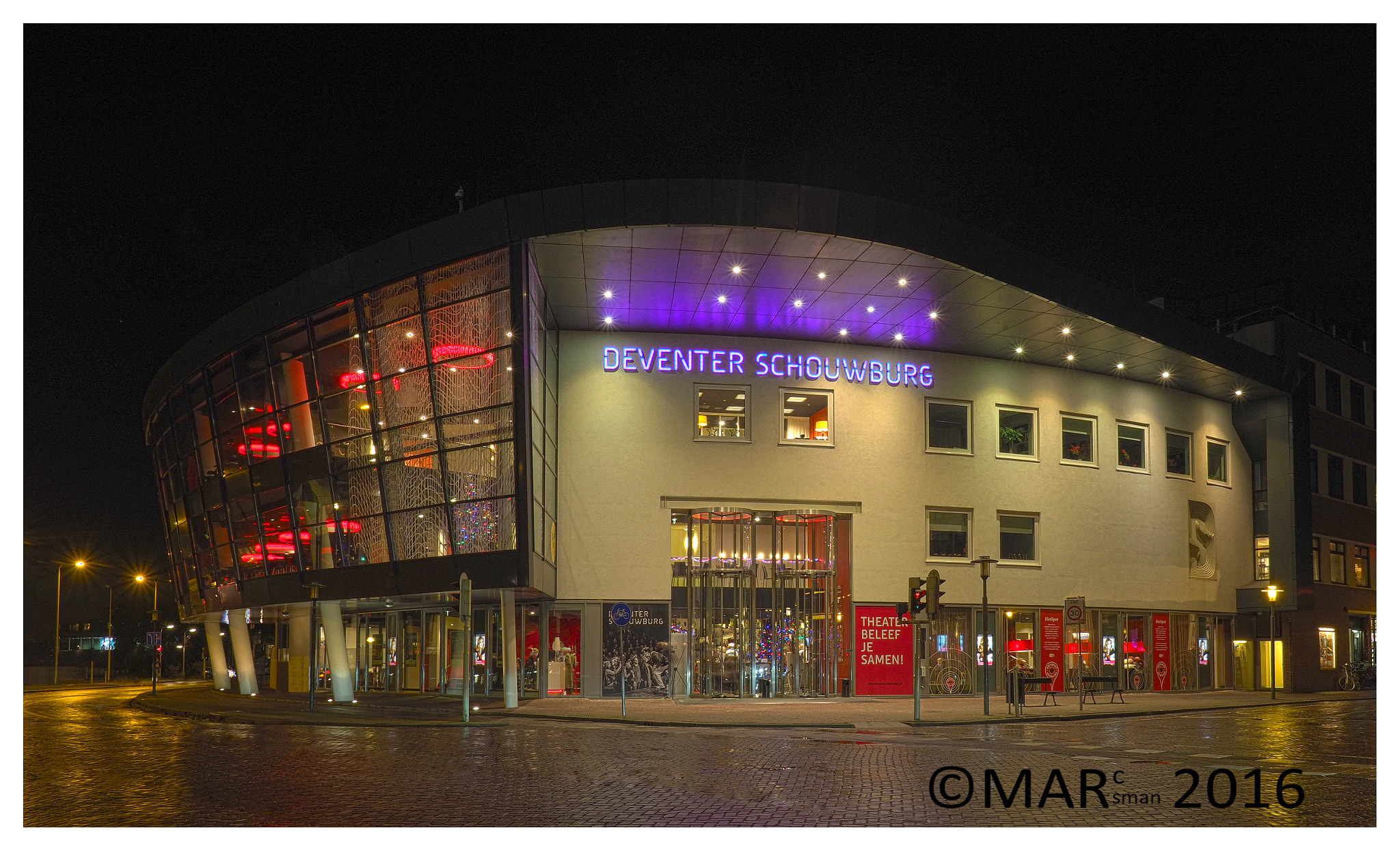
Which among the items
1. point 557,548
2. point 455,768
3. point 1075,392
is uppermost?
point 1075,392

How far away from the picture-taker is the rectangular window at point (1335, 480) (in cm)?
4556

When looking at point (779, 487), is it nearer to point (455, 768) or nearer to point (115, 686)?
point (455, 768)

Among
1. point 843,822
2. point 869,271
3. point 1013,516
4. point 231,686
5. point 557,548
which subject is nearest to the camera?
point 843,822

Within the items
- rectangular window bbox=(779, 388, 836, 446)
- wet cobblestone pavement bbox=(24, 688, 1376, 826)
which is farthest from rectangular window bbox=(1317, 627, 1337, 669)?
wet cobblestone pavement bbox=(24, 688, 1376, 826)

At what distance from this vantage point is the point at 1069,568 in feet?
128

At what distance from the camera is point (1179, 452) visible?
140ft

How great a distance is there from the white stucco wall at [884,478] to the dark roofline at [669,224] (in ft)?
22.7

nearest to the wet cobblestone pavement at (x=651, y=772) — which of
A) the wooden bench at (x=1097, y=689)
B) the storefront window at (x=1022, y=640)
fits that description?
the wooden bench at (x=1097, y=689)

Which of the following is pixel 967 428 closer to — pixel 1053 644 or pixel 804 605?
pixel 1053 644

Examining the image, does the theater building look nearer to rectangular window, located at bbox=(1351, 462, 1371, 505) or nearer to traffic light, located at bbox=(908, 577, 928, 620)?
rectangular window, located at bbox=(1351, 462, 1371, 505)

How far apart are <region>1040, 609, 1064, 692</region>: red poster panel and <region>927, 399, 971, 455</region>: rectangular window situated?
6.11 meters

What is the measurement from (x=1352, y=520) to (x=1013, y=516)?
17631 millimetres

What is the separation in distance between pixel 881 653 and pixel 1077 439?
10484mm

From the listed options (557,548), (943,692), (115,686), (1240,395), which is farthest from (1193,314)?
(115,686)
